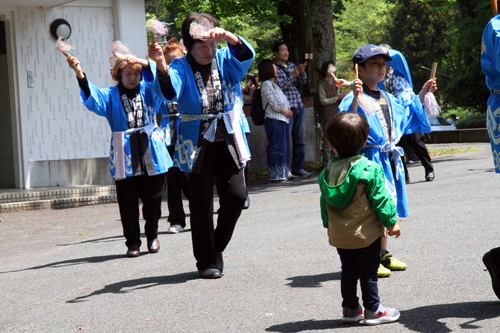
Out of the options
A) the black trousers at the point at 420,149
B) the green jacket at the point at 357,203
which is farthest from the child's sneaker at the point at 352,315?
the black trousers at the point at 420,149

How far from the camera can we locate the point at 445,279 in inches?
171

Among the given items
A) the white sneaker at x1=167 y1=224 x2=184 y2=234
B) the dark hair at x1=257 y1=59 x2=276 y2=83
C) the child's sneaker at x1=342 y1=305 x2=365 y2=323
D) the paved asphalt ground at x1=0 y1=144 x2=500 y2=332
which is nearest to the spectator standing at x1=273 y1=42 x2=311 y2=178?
the dark hair at x1=257 y1=59 x2=276 y2=83

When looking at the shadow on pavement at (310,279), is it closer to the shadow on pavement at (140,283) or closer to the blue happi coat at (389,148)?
the blue happi coat at (389,148)

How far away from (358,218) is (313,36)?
11287 mm

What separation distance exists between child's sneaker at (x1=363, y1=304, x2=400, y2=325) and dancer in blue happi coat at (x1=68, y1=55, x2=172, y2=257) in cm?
330

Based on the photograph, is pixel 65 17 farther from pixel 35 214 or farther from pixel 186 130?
pixel 186 130

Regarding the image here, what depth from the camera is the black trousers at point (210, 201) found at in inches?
198

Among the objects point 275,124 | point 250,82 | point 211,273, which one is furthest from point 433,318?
point 250,82

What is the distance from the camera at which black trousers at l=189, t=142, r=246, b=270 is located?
5.04 metres

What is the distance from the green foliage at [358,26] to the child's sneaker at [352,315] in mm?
34161

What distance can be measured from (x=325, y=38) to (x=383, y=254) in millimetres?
Result: 10293

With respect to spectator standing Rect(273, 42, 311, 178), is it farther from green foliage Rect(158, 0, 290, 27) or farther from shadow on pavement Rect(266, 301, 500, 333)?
shadow on pavement Rect(266, 301, 500, 333)

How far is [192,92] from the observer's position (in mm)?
4969

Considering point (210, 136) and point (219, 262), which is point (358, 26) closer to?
point (210, 136)
